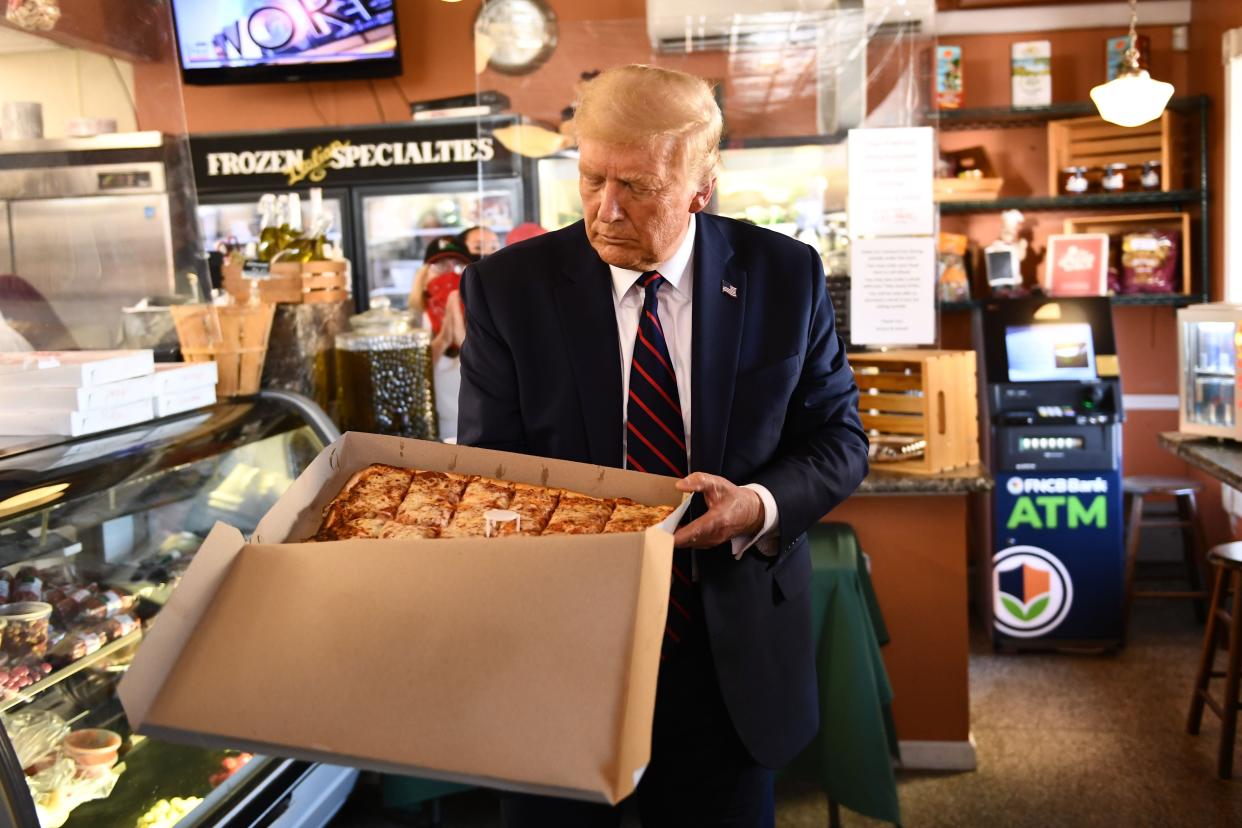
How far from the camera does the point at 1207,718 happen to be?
4.19 meters

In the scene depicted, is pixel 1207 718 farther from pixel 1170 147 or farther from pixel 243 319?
pixel 243 319

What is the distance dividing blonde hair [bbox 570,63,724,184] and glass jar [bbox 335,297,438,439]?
5.36ft

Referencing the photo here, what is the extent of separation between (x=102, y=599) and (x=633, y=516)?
1421 mm

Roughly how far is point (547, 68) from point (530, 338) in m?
3.13

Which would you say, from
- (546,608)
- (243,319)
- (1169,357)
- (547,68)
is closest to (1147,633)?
(1169,357)

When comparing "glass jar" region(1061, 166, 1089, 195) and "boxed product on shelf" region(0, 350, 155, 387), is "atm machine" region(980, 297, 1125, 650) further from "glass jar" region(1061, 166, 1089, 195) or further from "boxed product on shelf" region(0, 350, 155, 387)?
"boxed product on shelf" region(0, 350, 155, 387)

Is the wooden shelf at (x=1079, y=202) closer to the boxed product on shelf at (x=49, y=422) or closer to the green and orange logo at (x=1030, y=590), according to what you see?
the green and orange logo at (x=1030, y=590)

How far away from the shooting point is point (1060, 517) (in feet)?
16.2

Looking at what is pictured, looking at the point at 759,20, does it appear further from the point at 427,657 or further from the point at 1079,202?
the point at 427,657

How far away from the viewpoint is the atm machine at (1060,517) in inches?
194

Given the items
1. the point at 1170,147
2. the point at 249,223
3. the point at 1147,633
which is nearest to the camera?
the point at 1147,633

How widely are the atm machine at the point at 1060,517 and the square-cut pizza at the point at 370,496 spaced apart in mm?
3938

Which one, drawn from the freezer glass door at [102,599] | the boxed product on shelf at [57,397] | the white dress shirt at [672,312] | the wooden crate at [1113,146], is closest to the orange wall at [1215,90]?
the wooden crate at [1113,146]

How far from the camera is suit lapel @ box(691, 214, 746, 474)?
5.75ft
